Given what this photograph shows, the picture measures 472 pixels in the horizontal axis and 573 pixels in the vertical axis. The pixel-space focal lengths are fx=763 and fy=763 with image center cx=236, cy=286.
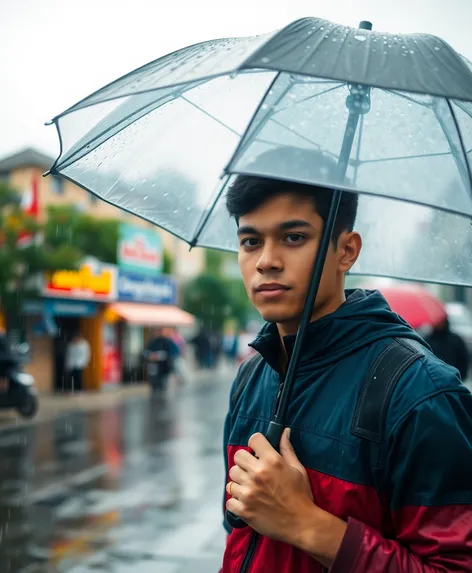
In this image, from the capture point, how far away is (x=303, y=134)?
196 centimetres

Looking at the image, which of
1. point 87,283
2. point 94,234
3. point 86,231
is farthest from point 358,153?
point 94,234

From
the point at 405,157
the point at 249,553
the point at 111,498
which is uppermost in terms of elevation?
the point at 405,157

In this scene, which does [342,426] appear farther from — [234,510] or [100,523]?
[100,523]

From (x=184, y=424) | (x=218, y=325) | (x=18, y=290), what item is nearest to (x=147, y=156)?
(x=184, y=424)

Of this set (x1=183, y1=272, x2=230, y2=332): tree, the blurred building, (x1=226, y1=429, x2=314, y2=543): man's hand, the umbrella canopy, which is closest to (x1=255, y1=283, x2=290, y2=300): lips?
the umbrella canopy

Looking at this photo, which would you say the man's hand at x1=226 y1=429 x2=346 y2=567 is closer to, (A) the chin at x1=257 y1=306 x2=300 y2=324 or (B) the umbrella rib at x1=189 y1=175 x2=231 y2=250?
(A) the chin at x1=257 y1=306 x2=300 y2=324

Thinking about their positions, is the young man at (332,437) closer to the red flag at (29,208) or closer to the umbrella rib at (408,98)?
the umbrella rib at (408,98)

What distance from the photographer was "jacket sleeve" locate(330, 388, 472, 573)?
1477mm

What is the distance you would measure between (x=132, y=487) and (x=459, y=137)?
6.73m

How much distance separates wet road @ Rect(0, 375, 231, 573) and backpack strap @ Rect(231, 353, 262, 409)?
3.41 metres

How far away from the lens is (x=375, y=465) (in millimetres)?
1571

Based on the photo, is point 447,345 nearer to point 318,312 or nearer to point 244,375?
point 244,375

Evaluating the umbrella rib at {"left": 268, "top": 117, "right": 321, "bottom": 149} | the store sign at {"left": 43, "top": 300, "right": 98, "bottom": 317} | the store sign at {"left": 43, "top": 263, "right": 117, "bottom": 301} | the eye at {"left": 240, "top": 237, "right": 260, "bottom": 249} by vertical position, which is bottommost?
the store sign at {"left": 43, "top": 300, "right": 98, "bottom": 317}

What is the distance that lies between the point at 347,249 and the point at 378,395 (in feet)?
1.56
